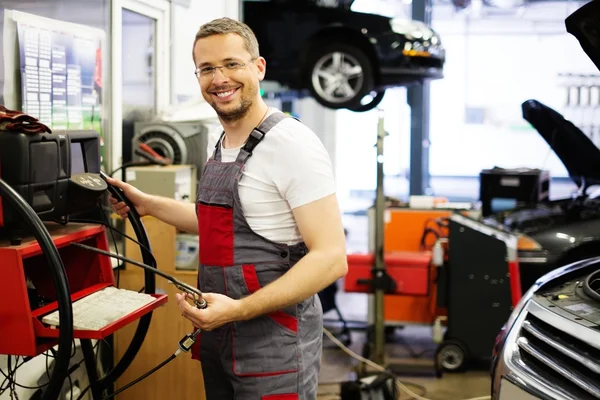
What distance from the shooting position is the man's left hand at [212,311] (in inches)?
79.4

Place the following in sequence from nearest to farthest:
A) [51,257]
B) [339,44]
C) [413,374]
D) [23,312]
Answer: [51,257]
[23,312]
[413,374]
[339,44]

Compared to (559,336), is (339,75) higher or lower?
higher

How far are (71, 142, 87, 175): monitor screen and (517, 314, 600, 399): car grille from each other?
57.4 inches

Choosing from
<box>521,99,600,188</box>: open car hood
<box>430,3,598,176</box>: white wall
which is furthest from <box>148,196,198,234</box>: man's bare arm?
<box>430,3,598,176</box>: white wall

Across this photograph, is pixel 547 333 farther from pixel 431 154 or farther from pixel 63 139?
pixel 431 154

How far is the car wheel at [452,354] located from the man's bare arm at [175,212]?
286cm

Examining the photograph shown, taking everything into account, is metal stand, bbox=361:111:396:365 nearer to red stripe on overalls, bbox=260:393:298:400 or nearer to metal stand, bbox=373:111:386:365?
metal stand, bbox=373:111:386:365

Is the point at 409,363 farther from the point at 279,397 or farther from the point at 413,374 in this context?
the point at 279,397

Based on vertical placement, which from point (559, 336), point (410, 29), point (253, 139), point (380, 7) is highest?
point (380, 7)

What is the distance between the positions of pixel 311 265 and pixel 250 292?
20cm

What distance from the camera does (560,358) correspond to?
2324 millimetres

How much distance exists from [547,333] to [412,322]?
3.17 m

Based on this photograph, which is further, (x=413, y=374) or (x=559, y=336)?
(x=413, y=374)

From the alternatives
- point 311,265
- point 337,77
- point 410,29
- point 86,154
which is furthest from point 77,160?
point 410,29
